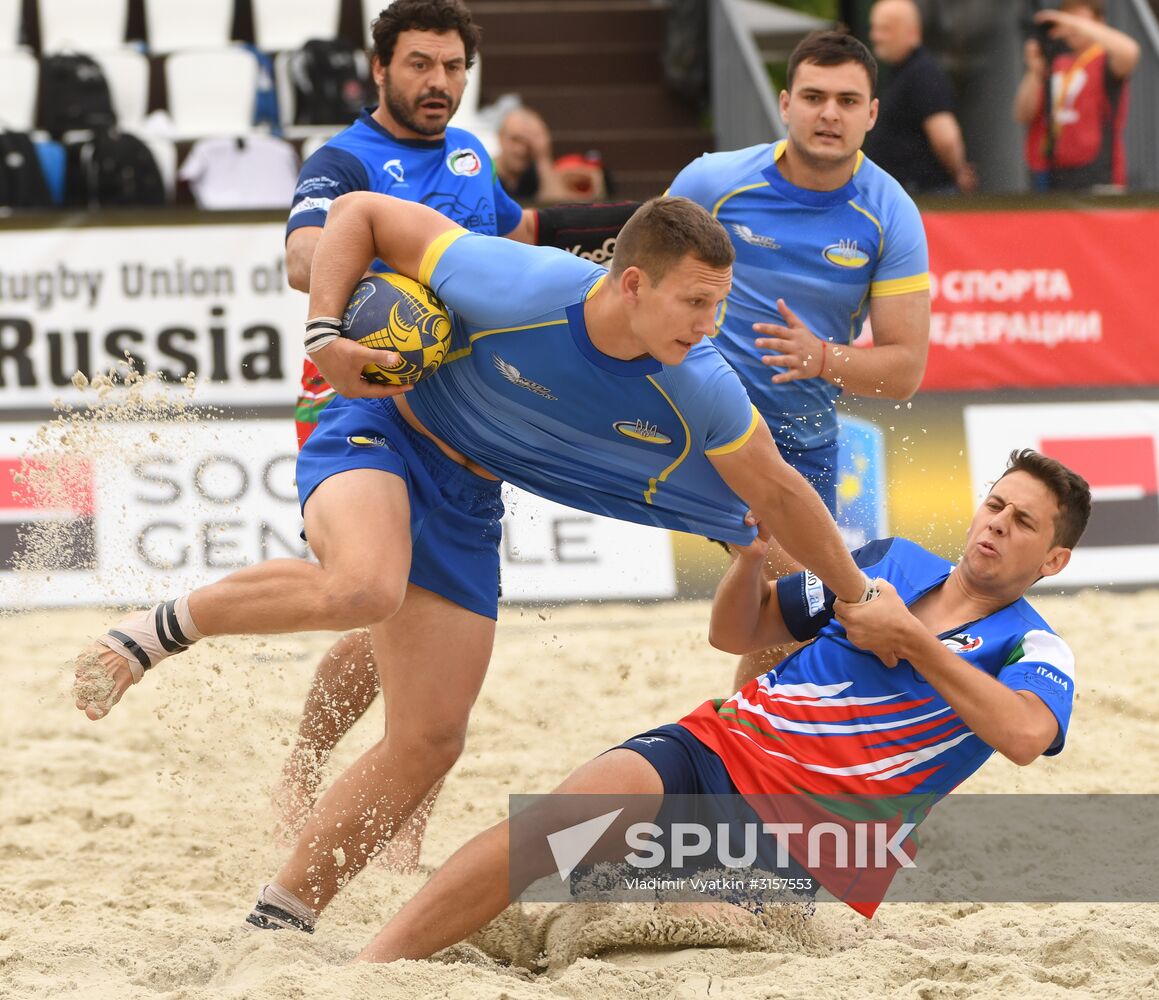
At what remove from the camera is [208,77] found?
10523 mm

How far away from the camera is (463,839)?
5199 mm

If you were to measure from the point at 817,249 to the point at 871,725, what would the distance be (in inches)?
66.9

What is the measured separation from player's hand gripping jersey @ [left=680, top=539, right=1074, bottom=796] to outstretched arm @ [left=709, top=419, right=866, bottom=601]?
0.22 meters

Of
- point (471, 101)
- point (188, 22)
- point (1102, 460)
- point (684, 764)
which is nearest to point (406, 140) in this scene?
point (684, 764)

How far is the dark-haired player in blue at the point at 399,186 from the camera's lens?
4676mm

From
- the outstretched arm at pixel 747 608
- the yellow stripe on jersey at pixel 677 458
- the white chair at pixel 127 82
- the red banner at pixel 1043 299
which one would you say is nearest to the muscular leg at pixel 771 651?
the outstretched arm at pixel 747 608

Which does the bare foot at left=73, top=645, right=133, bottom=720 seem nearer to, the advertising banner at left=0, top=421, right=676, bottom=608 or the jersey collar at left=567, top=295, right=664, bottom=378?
the jersey collar at left=567, top=295, right=664, bottom=378

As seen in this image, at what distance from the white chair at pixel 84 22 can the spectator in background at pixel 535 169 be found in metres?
3.39

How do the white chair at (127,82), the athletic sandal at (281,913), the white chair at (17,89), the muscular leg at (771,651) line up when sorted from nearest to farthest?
the athletic sandal at (281,913), the muscular leg at (771,651), the white chair at (17,89), the white chair at (127,82)

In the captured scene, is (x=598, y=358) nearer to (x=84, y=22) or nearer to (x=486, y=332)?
(x=486, y=332)

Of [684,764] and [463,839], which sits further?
[463,839]

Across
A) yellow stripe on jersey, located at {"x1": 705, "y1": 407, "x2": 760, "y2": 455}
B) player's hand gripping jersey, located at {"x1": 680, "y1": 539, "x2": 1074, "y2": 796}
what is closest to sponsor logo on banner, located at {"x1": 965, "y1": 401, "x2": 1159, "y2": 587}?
player's hand gripping jersey, located at {"x1": 680, "y1": 539, "x2": 1074, "y2": 796}

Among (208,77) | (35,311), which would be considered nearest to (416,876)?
(35,311)

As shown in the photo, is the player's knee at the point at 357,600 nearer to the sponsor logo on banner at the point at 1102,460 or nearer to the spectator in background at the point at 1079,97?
the sponsor logo on banner at the point at 1102,460
